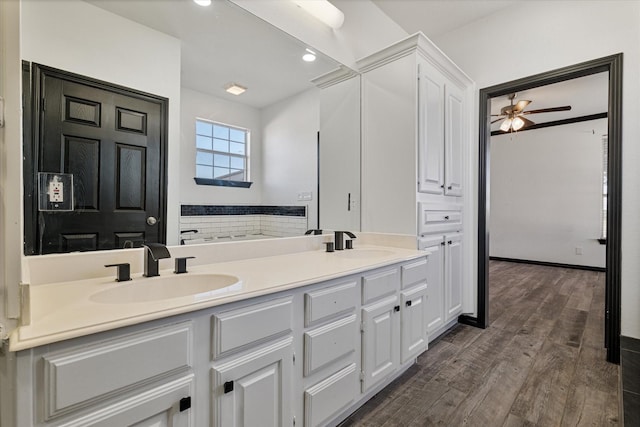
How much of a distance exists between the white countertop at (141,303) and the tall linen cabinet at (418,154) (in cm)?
65

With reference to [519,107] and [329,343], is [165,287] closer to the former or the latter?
[329,343]

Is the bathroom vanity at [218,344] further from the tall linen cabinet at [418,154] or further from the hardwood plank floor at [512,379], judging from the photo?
the tall linen cabinet at [418,154]

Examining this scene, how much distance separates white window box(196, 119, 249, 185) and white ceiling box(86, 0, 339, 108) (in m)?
0.19

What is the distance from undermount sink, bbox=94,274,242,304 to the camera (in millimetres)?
1087

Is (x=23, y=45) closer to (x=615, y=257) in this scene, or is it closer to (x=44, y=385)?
(x=44, y=385)

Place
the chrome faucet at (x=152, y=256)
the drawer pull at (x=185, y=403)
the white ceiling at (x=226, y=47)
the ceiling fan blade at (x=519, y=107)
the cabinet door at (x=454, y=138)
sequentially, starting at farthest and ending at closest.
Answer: the ceiling fan blade at (x=519, y=107), the cabinet door at (x=454, y=138), the white ceiling at (x=226, y=47), the chrome faucet at (x=152, y=256), the drawer pull at (x=185, y=403)

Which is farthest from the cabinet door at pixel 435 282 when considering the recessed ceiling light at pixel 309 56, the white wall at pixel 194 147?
the recessed ceiling light at pixel 309 56

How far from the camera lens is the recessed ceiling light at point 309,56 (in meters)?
2.09

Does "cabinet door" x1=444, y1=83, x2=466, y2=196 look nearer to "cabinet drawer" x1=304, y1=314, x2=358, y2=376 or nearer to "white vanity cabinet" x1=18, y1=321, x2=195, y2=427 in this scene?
"cabinet drawer" x1=304, y1=314, x2=358, y2=376

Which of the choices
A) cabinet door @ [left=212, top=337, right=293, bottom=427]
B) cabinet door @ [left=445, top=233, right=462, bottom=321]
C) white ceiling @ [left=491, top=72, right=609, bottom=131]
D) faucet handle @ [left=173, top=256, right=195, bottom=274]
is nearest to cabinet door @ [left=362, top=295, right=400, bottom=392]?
cabinet door @ [left=212, top=337, right=293, bottom=427]

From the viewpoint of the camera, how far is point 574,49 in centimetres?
237

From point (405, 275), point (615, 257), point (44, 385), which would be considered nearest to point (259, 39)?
point (405, 275)

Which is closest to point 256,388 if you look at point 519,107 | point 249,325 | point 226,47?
point 249,325

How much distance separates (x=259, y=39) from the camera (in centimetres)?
182
